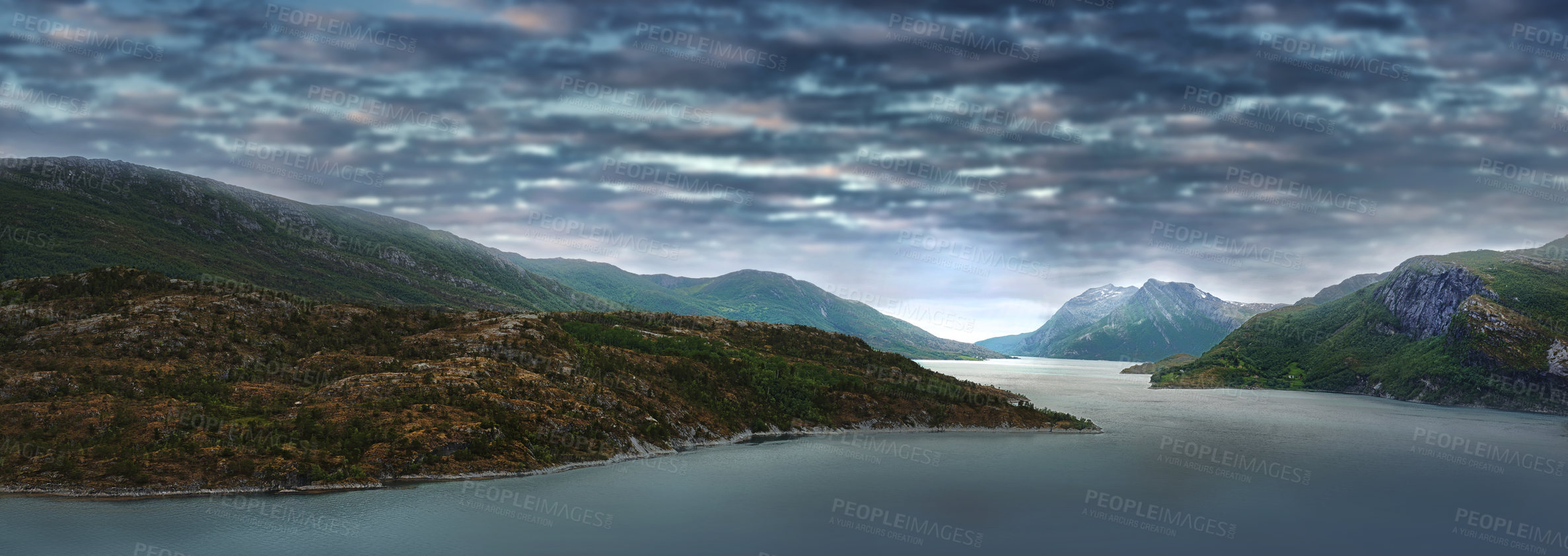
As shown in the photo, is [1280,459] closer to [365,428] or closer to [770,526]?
[770,526]

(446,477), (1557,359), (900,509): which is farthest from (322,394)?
(1557,359)

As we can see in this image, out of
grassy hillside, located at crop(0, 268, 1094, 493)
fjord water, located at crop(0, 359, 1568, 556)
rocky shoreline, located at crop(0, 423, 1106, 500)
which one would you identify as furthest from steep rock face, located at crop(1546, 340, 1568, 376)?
rocky shoreline, located at crop(0, 423, 1106, 500)

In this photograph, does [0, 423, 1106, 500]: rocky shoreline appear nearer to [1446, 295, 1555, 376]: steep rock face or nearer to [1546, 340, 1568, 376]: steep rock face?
[1546, 340, 1568, 376]: steep rock face

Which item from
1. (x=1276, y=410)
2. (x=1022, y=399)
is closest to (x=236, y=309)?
(x=1022, y=399)

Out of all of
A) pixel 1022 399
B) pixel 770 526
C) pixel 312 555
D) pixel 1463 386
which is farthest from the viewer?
pixel 1463 386

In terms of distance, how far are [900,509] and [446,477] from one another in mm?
40234

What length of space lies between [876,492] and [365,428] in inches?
1871

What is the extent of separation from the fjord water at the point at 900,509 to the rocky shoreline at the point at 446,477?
148cm

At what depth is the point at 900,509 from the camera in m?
54.1

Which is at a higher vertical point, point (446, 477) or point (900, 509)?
point (900, 509)

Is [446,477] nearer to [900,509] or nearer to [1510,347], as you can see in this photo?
[900,509]

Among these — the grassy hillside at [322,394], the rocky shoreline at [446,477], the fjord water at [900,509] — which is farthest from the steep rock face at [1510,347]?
the rocky shoreline at [446,477]

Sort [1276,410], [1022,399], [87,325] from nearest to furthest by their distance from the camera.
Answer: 1. [87,325]
2. [1022,399]
3. [1276,410]

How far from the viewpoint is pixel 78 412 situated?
52.9 metres
